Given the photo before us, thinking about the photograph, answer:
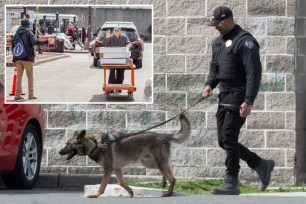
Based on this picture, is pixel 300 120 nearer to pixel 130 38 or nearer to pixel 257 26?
pixel 257 26

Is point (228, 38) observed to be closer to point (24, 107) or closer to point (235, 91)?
point (235, 91)

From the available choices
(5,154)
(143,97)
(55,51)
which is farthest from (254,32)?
(5,154)

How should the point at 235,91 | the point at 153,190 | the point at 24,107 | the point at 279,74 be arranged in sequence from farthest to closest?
the point at 279,74
the point at 24,107
the point at 153,190
the point at 235,91

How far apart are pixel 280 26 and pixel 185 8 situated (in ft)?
4.03

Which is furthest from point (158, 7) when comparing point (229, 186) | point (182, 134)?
point (229, 186)

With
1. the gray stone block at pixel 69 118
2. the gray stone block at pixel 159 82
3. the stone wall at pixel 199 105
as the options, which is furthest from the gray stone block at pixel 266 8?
the gray stone block at pixel 69 118

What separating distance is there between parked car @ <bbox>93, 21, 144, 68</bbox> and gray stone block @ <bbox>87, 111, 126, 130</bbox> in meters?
0.63

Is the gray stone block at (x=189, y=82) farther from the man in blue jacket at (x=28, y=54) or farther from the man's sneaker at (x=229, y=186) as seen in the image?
the man's sneaker at (x=229, y=186)

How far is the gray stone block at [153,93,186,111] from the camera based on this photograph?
523 inches

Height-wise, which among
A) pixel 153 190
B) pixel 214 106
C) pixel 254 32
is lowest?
pixel 153 190

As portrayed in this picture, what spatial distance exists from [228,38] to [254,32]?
2998 millimetres

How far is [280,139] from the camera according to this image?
13203 millimetres

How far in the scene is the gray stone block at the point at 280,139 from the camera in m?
13.2

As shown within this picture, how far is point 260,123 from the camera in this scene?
13.2m
